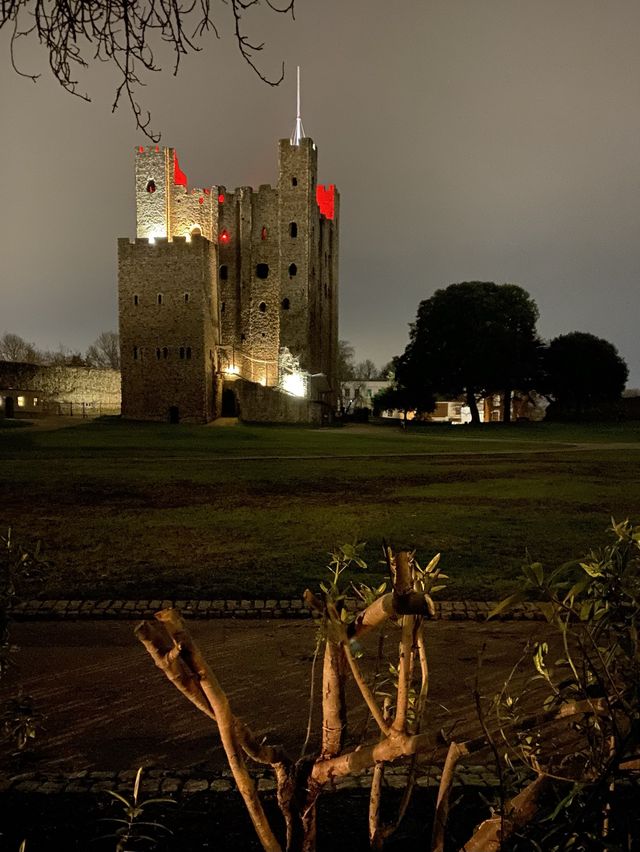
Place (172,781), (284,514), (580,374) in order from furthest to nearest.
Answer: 1. (580,374)
2. (284,514)
3. (172,781)

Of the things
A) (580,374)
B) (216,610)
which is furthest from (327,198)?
(216,610)

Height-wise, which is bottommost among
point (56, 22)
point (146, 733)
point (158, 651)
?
point (146, 733)

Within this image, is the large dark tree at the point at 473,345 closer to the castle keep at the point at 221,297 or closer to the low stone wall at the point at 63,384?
the castle keep at the point at 221,297

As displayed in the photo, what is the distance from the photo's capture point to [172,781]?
2.90 meters

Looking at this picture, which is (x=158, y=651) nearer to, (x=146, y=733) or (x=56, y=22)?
(x=146, y=733)

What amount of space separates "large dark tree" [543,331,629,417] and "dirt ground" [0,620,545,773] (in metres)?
52.0

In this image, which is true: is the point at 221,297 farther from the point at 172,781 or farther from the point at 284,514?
the point at 172,781

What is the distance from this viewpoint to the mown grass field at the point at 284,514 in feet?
21.7

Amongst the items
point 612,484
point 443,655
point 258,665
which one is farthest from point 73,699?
point 612,484

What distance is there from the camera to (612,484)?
13641mm

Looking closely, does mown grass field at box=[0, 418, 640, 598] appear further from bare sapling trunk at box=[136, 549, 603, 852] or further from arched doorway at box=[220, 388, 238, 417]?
arched doorway at box=[220, 388, 238, 417]

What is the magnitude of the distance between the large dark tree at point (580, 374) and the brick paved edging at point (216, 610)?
51048 millimetres

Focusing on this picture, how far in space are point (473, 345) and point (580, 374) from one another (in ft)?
33.6

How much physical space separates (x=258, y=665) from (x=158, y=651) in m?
3.21
